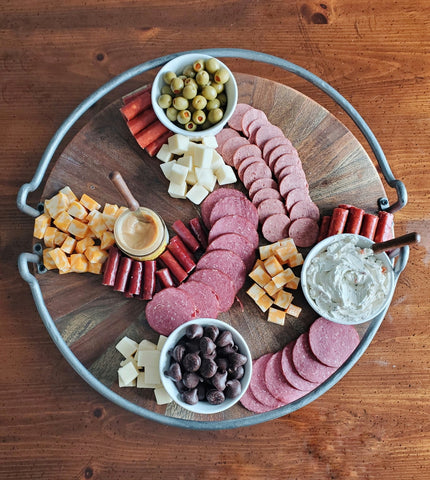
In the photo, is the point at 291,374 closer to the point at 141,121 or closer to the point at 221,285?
the point at 221,285

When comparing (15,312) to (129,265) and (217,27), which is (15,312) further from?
(217,27)

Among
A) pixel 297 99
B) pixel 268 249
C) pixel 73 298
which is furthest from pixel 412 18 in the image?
pixel 73 298

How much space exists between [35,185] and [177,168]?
1.68 ft

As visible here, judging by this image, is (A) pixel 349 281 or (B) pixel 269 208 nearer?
(A) pixel 349 281

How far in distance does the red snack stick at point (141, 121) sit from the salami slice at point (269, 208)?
0.51 meters

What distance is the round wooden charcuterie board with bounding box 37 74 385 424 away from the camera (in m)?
1.65

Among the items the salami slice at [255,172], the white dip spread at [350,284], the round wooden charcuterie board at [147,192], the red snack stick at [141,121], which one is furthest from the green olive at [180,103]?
the white dip spread at [350,284]

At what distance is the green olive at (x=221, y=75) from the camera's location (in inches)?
66.7

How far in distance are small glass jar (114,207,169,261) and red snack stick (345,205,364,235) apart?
0.64 metres

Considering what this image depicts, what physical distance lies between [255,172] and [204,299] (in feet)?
1.63

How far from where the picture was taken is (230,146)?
177cm

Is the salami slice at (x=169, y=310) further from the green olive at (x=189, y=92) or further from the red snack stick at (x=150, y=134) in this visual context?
the green olive at (x=189, y=92)

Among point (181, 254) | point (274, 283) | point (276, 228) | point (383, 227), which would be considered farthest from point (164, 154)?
point (383, 227)

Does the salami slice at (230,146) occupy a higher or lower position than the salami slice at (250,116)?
lower
